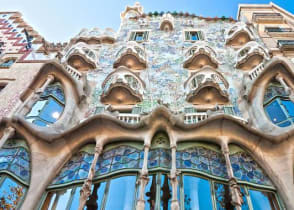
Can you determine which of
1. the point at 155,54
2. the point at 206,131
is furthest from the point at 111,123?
the point at 155,54

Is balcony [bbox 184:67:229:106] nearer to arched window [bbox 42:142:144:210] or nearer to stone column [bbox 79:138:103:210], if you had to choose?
arched window [bbox 42:142:144:210]

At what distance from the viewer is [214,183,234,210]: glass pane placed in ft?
19.2

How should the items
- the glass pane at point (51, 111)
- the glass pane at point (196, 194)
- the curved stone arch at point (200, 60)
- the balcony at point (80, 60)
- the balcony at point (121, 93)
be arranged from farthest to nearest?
the balcony at point (80, 60) → the curved stone arch at point (200, 60) → the balcony at point (121, 93) → the glass pane at point (51, 111) → the glass pane at point (196, 194)

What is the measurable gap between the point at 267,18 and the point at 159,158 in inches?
640

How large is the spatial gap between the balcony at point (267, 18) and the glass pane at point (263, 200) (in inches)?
602

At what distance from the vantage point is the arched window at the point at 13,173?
20.4 feet

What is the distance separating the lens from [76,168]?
7066mm

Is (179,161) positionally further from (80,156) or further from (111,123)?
(80,156)

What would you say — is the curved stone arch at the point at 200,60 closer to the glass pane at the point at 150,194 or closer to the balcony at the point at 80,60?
the balcony at the point at 80,60

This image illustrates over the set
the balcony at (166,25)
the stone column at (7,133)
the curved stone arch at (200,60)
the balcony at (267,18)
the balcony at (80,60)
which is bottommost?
the stone column at (7,133)

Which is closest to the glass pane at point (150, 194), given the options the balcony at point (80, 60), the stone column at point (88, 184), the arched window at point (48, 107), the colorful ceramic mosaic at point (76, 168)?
the stone column at point (88, 184)

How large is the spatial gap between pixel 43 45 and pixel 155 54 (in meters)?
7.33

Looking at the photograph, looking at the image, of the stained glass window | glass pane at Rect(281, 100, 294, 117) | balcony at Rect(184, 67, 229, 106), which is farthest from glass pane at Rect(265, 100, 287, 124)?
the stained glass window

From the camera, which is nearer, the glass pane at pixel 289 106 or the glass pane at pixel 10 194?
the glass pane at pixel 10 194
